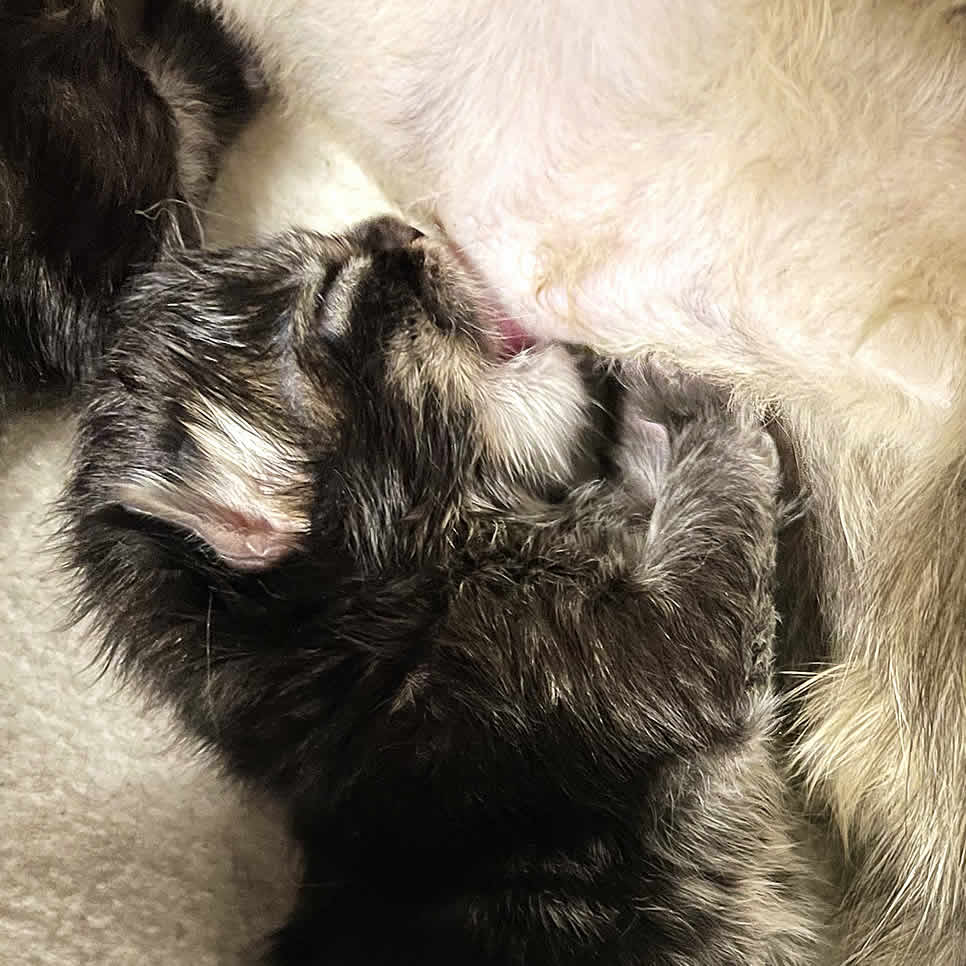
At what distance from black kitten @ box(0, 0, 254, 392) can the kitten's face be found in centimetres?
7

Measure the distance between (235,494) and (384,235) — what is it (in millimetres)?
358

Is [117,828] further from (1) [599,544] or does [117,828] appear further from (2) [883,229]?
(2) [883,229]

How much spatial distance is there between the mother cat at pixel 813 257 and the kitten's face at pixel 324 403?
0.30 feet

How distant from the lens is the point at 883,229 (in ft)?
3.34

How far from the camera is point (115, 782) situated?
1.40 meters

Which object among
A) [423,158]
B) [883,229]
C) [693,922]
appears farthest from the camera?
[423,158]

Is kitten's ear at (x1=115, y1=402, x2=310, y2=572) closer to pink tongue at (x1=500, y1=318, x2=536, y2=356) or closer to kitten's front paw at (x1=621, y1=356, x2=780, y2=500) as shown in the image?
pink tongue at (x1=500, y1=318, x2=536, y2=356)

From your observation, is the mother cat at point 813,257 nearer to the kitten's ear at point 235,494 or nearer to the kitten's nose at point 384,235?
the kitten's nose at point 384,235

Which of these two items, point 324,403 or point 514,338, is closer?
point 324,403

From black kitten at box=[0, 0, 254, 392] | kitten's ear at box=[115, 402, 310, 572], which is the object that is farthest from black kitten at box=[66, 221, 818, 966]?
black kitten at box=[0, 0, 254, 392]

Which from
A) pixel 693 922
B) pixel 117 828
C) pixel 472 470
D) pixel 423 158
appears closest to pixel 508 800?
pixel 693 922

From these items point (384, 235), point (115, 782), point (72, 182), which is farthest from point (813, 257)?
point (115, 782)

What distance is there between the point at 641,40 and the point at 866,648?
60 cm

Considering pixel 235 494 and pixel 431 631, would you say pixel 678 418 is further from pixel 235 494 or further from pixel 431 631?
pixel 235 494
